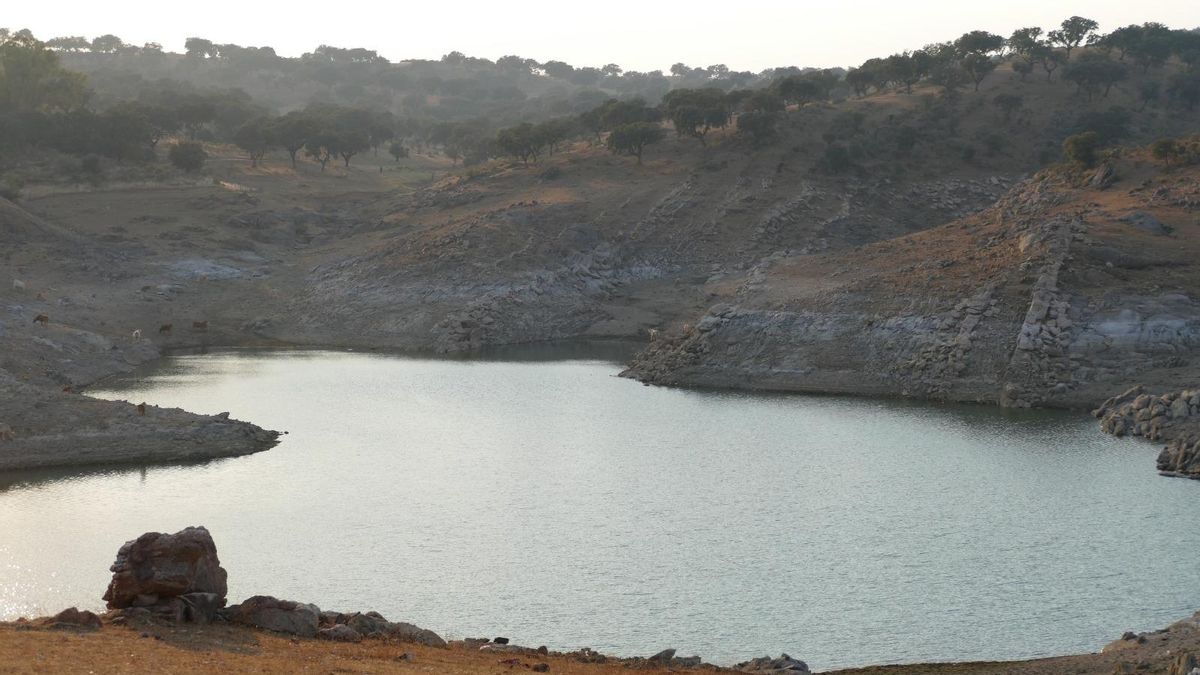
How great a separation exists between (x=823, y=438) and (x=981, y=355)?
13236mm

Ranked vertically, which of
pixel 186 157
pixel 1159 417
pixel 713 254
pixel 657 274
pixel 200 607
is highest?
pixel 186 157

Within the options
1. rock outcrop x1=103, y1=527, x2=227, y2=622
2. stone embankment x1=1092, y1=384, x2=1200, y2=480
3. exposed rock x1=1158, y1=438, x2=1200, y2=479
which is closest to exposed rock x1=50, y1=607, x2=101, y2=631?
rock outcrop x1=103, y1=527, x2=227, y2=622

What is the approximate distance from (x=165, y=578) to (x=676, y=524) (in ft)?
53.5

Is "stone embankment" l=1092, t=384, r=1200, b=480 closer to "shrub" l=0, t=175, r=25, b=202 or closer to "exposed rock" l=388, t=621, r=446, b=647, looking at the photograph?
"exposed rock" l=388, t=621, r=446, b=647

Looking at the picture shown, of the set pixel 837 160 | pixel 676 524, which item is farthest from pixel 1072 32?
pixel 676 524

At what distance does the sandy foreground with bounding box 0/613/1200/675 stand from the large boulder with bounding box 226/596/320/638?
311mm

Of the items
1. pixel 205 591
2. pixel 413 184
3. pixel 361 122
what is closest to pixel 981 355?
pixel 205 591

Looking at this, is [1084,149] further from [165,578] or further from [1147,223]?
[165,578]

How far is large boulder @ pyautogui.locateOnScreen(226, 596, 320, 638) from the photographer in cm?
2589

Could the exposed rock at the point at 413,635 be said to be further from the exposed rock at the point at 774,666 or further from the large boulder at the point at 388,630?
the exposed rock at the point at 774,666

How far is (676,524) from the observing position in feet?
126

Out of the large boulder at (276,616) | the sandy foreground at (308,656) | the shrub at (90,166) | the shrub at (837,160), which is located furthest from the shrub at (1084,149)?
the shrub at (90,166)

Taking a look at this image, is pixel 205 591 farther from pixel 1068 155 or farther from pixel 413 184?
pixel 413 184

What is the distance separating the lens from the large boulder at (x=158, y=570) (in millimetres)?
25844
